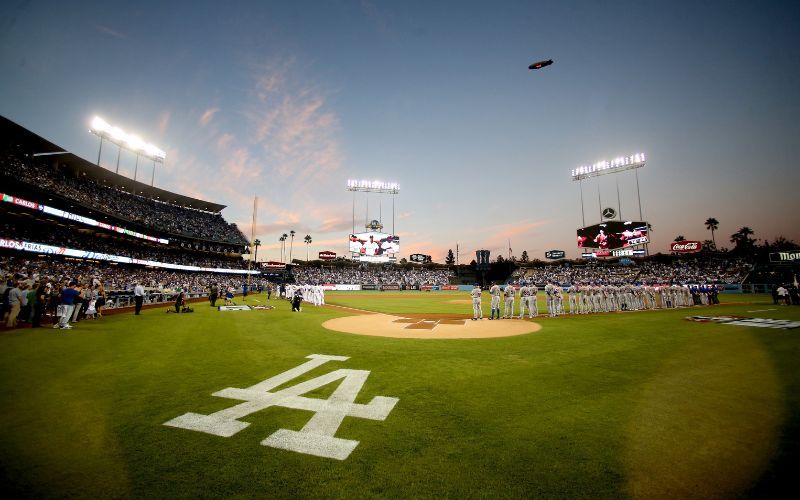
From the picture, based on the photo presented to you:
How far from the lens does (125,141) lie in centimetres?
5028

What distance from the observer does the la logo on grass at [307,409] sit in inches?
161

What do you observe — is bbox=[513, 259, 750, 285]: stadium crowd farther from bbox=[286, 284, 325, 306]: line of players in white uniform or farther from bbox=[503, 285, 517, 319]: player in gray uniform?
bbox=[286, 284, 325, 306]: line of players in white uniform

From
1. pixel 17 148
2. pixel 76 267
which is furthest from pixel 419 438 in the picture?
pixel 17 148

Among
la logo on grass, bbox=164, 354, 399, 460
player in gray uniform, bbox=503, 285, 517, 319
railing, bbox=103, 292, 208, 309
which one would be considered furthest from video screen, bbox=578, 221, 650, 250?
railing, bbox=103, 292, 208, 309

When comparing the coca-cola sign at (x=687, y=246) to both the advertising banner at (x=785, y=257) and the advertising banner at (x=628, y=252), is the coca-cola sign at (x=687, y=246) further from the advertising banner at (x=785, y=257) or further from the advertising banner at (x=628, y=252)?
the advertising banner at (x=785, y=257)

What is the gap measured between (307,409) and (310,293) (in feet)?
93.9

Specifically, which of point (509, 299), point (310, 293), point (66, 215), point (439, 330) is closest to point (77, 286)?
point (439, 330)

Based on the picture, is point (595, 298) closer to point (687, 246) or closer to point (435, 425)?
point (435, 425)

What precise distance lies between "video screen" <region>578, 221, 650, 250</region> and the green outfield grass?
176 feet

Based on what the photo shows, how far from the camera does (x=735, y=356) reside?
855cm

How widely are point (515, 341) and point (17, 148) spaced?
5760cm

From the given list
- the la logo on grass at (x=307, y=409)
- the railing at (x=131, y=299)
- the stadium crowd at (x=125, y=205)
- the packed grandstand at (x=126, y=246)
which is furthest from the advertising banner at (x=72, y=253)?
the la logo on grass at (x=307, y=409)

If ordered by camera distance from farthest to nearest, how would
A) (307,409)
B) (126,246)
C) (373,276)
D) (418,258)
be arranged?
(418,258) < (373,276) < (126,246) < (307,409)

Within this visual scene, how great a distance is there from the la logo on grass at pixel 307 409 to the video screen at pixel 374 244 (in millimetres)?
64434
